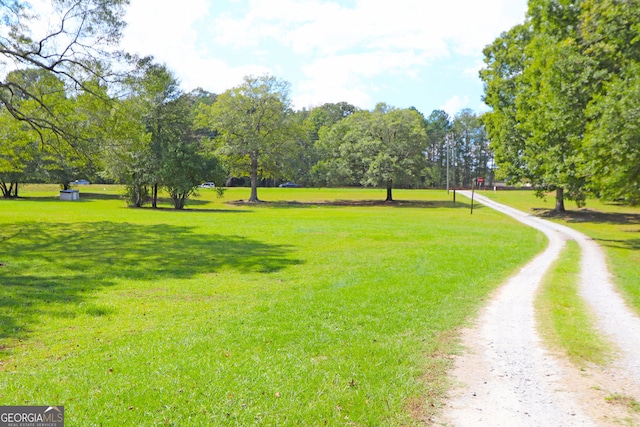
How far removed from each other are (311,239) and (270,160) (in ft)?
108

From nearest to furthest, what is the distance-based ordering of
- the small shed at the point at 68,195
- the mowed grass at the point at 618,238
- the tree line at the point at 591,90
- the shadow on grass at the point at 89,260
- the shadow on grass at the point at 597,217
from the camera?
the shadow on grass at the point at 89,260 → the mowed grass at the point at 618,238 → the tree line at the point at 591,90 → the shadow on grass at the point at 597,217 → the small shed at the point at 68,195

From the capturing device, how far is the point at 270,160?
5166 cm

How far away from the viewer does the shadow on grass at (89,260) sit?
8945mm

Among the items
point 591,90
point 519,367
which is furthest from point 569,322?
point 591,90

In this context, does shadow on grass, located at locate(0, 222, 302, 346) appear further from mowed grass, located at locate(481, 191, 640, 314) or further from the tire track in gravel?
mowed grass, located at locate(481, 191, 640, 314)

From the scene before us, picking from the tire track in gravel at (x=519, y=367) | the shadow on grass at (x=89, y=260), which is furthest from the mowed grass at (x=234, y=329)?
the tire track in gravel at (x=519, y=367)

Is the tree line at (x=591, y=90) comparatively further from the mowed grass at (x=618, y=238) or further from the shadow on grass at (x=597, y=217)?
the shadow on grass at (x=597, y=217)

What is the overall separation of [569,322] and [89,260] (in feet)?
44.7

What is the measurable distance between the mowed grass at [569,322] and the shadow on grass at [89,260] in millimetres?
7535

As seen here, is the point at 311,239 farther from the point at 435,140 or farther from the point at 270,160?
the point at 435,140

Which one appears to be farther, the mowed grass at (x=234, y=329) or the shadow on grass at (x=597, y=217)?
the shadow on grass at (x=597, y=217)

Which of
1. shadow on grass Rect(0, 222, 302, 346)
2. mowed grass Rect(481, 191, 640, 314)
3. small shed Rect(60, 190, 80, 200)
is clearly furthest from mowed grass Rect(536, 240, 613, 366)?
small shed Rect(60, 190, 80, 200)

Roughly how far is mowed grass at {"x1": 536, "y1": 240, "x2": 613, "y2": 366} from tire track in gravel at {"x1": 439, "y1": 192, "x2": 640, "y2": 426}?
0.20m

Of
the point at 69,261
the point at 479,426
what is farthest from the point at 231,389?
the point at 69,261
